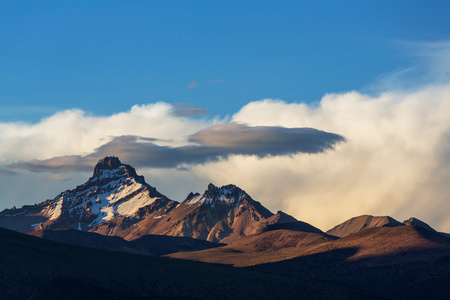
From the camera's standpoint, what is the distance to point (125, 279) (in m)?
155

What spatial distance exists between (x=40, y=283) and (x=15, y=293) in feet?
26.6

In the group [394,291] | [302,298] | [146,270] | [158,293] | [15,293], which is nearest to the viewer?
[15,293]

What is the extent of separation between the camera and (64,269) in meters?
153

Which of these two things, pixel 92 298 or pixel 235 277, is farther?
pixel 235 277

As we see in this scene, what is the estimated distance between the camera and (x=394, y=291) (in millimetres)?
188500

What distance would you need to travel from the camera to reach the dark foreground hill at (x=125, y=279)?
455 feet

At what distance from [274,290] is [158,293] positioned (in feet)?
97.9

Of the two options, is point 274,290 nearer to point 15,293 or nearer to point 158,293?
point 158,293

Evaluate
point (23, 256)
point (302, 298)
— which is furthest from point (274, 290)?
point (23, 256)

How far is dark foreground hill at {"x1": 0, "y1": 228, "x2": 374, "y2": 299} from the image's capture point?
13862 centimetres

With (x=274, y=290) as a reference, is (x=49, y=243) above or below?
above

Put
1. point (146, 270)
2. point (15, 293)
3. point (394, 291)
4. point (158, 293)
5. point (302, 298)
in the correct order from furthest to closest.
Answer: point (394, 291) < point (146, 270) < point (302, 298) < point (158, 293) < point (15, 293)

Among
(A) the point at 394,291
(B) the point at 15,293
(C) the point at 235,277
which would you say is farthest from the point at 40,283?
(A) the point at 394,291

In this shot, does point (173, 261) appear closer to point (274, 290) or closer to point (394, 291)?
point (274, 290)
